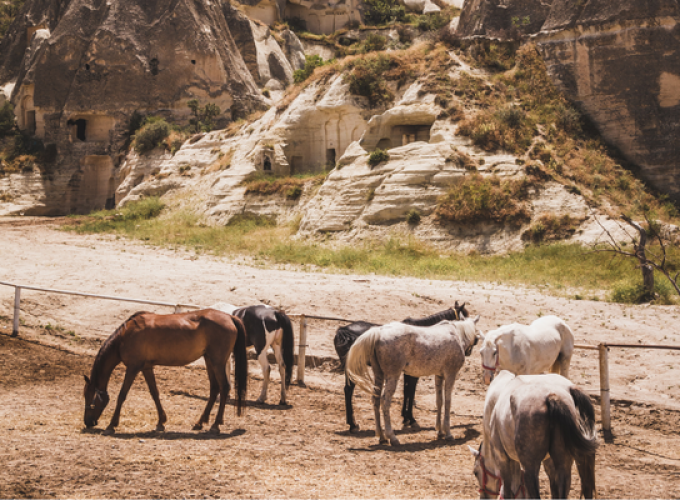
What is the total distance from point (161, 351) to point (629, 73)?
3212cm

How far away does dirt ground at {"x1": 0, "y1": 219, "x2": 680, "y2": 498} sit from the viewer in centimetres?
728

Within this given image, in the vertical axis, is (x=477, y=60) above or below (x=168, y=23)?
below

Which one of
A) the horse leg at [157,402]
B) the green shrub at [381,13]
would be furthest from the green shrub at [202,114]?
the horse leg at [157,402]

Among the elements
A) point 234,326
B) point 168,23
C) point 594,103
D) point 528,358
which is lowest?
point 528,358

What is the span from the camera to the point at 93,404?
9422 millimetres

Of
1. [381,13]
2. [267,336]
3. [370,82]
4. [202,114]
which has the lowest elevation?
[267,336]

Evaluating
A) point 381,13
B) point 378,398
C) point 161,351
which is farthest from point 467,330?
point 381,13

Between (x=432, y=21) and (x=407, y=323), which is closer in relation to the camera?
(x=407, y=323)

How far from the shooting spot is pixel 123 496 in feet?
21.4

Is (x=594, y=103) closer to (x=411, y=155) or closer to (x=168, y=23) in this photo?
(x=411, y=155)

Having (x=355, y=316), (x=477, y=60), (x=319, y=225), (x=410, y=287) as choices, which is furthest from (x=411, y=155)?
(x=355, y=316)

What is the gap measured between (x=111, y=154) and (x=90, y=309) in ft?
115

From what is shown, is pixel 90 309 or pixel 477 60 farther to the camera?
pixel 477 60

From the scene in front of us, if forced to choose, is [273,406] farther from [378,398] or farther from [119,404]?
[119,404]
